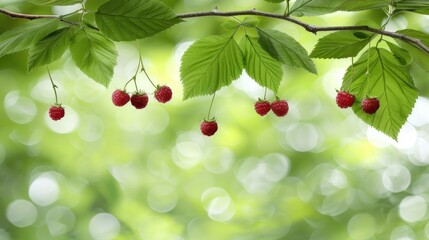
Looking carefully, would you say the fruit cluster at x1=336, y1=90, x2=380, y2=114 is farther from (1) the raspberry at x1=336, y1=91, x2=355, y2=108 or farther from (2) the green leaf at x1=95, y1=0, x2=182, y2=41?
(2) the green leaf at x1=95, y1=0, x2=182, y2=41

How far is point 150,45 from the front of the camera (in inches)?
155

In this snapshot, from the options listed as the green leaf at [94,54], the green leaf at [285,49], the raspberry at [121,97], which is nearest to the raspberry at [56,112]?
the raspberry at [121,97]

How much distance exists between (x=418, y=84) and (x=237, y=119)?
4.36ft

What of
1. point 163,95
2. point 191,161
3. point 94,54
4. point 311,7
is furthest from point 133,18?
point 191,161

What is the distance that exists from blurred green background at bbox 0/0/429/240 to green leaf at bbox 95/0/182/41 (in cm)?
283

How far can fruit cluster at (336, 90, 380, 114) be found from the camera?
927 millimetres

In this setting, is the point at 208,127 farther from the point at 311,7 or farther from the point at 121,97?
the point at 311,7

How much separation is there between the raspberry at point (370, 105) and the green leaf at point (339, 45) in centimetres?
8

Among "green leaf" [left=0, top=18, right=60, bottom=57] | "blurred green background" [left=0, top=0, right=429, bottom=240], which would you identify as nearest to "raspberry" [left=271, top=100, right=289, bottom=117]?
"green leaf" [left=0, top=18, right=60, bottom=57]

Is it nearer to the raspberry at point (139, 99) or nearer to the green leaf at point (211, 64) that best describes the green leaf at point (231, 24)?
the green leaf at point (211, 64)

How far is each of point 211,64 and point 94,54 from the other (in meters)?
0.17

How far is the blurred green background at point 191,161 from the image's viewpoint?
4074mm

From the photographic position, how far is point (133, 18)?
2.57ft

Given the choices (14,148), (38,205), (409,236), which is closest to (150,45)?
(14,148)
